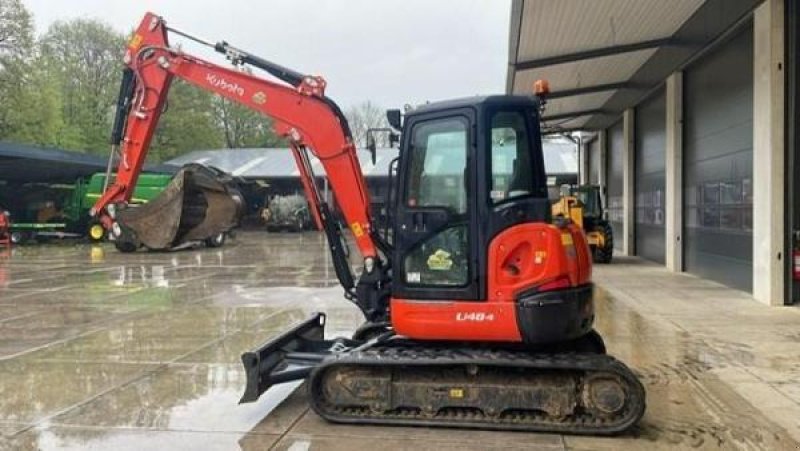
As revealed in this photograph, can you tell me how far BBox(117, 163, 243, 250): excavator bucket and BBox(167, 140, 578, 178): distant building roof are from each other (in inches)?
641

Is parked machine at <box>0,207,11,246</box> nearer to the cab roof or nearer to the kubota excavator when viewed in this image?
the kubota excavator

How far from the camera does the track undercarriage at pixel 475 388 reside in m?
5.48

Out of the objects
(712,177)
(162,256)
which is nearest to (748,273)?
(712,177)

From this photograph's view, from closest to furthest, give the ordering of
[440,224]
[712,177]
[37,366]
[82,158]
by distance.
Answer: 1. [440,224]
2. [37,366]
3. [712,177]
4. [82,158]

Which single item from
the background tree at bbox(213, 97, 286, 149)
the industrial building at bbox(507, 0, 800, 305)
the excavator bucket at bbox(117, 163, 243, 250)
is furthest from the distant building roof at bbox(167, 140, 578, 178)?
the industrial building at bbox(507, 0, 800, 305)

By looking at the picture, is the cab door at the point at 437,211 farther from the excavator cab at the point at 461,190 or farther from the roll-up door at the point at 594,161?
the roll-up door at the point at 594,161

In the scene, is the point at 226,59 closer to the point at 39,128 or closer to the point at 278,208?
the point at 278,208

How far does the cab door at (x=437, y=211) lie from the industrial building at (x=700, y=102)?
6569mm

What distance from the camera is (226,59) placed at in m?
7.88

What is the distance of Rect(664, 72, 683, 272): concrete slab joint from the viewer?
17.3 meters

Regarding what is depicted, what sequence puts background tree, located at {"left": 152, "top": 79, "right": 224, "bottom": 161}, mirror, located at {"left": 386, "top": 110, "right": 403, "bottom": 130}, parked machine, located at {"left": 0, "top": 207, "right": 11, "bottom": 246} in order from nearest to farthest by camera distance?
1. mirror, located at {"left": 386, "top": 110, "right": 403, "bottom": 130}
2. parked machine, located at {"left": 0, "top": 207, "right": 11, "bottom": 246}
3. background tree, located at {"left": 152, "top": 79, "right": 224, "bottom": 161}

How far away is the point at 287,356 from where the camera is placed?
662 centimetres

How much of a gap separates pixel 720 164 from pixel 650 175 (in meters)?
6.57

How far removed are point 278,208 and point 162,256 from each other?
1954cm
